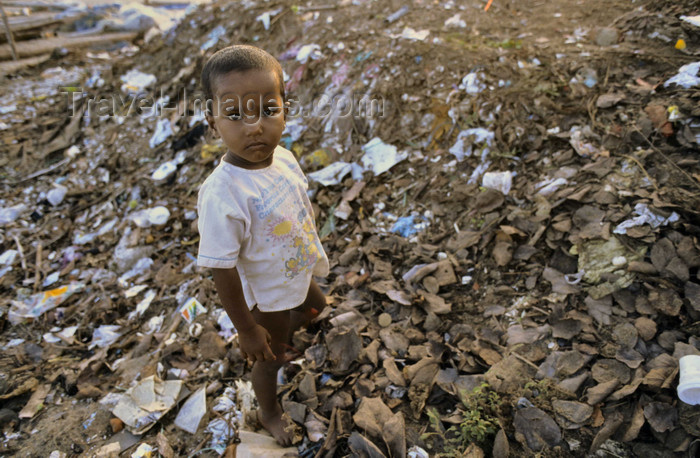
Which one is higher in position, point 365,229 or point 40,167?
point 365,229

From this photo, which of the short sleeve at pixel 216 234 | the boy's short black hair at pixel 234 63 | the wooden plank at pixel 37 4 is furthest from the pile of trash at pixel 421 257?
the wooden plank at pixel 37 4

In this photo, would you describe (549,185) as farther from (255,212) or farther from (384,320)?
(255,212)

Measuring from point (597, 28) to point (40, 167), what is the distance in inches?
232

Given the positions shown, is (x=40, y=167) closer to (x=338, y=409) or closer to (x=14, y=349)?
(x=14, y=349)

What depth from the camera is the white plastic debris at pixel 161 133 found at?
15.2 feet

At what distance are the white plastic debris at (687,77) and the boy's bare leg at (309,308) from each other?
8.93ft

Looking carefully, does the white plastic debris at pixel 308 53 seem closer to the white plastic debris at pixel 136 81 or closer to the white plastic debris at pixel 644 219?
the white plastic debris at pixel 136 81

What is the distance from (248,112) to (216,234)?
1.47 feet

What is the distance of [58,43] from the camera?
6871 millimetres

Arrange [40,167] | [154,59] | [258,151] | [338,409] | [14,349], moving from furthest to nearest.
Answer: [154,59] → [40,167] → [14,349] → [338,409] → [258,151]

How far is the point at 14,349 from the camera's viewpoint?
108 inches

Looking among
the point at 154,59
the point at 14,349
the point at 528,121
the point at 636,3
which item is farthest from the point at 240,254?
the point at 154,59

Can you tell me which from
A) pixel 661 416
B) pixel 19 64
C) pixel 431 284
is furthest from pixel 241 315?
pixel 19 64

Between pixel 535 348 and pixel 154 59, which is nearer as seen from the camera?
pixel 535 348
